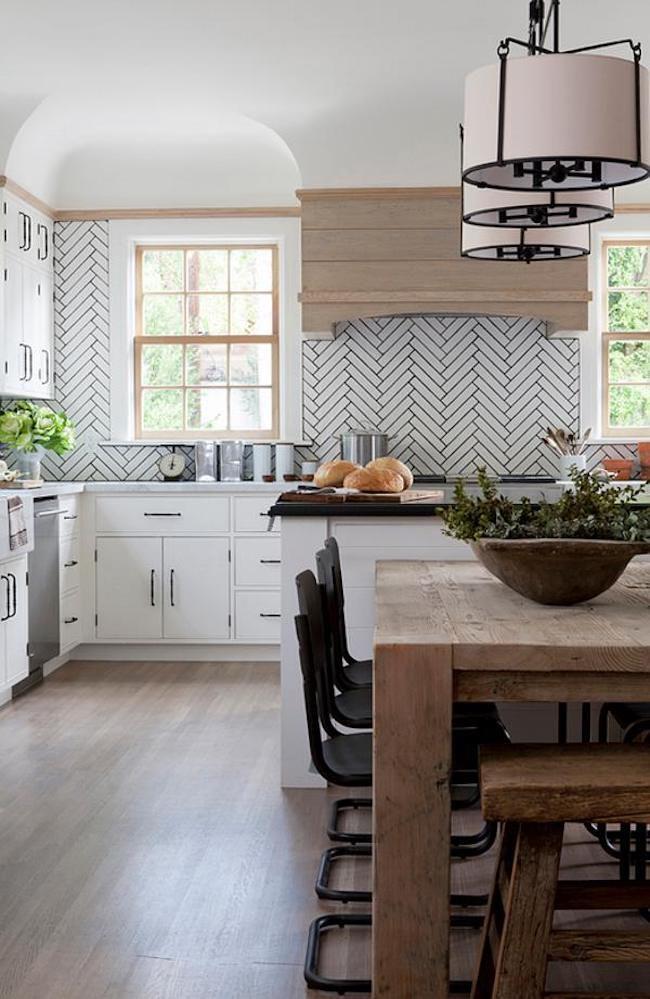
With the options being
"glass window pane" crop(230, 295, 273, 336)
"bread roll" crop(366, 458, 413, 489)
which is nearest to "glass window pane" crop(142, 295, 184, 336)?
"glass window pane" crop(230, 295, 273, 336)

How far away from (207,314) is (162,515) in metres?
1.39

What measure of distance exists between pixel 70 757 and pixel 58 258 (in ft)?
11.8

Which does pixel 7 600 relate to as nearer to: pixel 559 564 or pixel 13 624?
pixel 13 624

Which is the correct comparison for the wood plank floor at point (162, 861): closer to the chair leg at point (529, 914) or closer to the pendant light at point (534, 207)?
the chair leg at point (529, 914)

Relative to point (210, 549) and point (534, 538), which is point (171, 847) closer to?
point (534, 538)

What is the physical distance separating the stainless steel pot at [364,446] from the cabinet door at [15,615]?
1985 mm

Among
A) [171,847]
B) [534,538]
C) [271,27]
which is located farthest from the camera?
[271,27]

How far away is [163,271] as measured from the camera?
7.01 meters

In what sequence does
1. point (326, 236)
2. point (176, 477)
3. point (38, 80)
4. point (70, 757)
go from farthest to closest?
point (176, 477) → point (326, 236) → point (38, 80) → point (70, 757)

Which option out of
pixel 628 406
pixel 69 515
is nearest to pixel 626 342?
pixel 628 406

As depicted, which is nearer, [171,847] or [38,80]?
[171,847]

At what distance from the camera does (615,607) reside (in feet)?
8.66

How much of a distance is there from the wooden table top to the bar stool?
0.18 metres

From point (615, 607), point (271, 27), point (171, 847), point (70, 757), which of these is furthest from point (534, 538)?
point (271, 27)
